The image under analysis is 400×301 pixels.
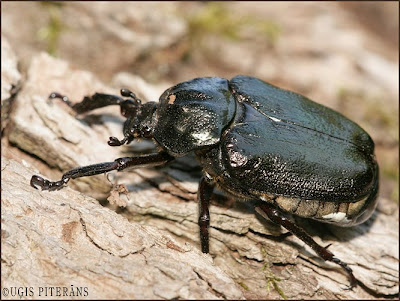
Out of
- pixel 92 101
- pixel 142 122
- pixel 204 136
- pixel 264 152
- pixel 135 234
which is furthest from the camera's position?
pixel 92 101

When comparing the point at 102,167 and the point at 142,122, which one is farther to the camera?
the point at 142,122

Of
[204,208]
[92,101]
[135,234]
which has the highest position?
[92,101]

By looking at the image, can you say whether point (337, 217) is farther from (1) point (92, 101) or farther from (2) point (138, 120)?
(1) point (92, 101)

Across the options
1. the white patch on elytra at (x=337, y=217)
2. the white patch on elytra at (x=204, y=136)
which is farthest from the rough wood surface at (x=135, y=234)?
the white patch on elytra at (x=204, y=136)

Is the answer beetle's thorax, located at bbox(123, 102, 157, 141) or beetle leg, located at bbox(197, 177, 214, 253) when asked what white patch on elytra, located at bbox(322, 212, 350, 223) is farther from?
beetle's thorax, located at bbox(123, 102, 157, 141)

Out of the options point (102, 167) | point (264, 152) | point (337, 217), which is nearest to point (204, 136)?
point (264, 152)

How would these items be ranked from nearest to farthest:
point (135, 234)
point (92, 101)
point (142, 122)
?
1. point (135, 234)
2. point (142, 122)
3. point (92, 101)

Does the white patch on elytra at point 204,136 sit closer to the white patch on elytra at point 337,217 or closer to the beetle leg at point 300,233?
the beetle leg at point 300,233
